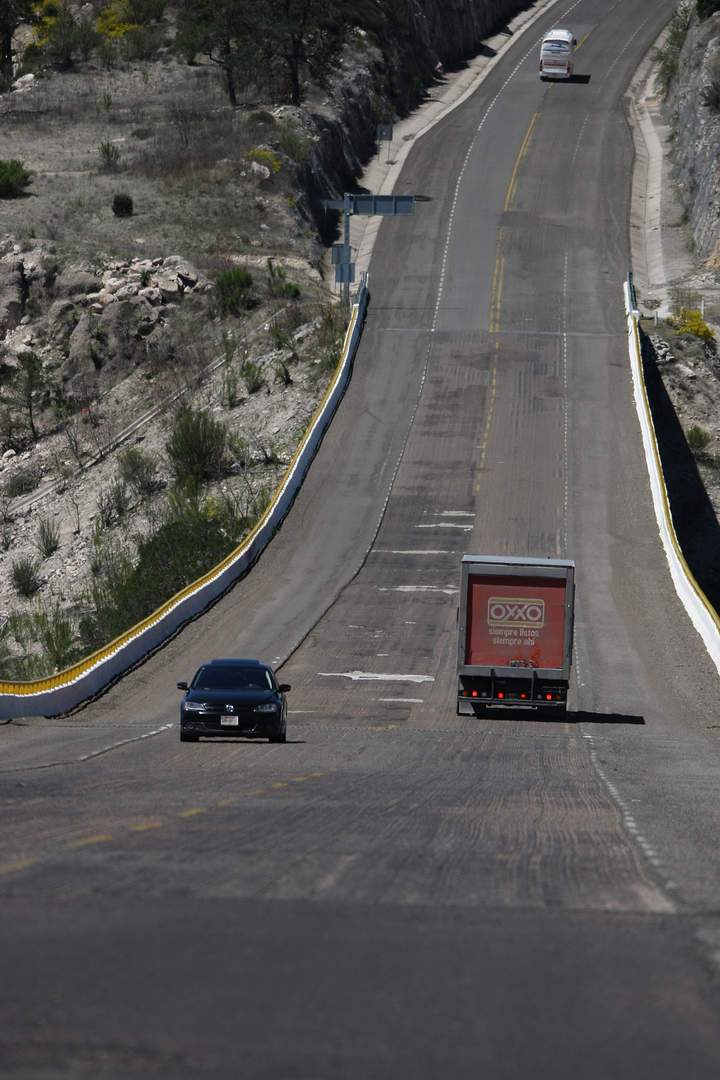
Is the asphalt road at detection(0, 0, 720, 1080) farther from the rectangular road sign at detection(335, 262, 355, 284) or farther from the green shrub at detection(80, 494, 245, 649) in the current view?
the rectangular road sign at detection(335, 262, 355, 284)

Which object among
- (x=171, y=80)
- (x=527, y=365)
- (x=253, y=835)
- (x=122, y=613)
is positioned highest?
(x=171, y=80)

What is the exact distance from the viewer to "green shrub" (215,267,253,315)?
65.8m

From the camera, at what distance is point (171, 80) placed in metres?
98.6

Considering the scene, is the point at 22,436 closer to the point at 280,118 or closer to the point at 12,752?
the point at 280,118

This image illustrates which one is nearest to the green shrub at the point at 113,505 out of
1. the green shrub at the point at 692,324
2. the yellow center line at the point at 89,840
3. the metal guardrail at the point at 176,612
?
the metal guardrail at the point at 176,612

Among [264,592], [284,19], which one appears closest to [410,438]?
[264,592]

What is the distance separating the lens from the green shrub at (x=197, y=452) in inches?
2051

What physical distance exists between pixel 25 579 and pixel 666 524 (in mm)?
22556

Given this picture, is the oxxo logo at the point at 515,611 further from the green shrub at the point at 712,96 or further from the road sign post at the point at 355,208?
the green shrub at the point at 712,96

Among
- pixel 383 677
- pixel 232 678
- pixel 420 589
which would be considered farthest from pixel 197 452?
pixel 232 678

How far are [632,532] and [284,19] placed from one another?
56.4m

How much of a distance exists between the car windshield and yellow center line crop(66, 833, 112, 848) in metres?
11.6

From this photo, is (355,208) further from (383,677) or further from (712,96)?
(383,677)

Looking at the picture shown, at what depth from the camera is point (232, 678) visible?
22.9 metres
